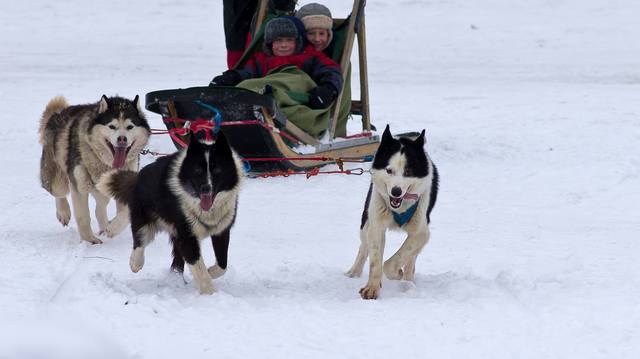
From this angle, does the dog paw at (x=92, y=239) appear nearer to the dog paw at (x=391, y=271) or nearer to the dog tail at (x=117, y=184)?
the dog tail at (x=117, y=184)

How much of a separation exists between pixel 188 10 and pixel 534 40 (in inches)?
304

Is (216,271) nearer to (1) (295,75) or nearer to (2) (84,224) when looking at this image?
(2) (84,224)

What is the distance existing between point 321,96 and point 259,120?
2.51 feet

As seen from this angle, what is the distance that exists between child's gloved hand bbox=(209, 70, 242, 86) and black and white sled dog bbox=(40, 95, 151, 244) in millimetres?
1736

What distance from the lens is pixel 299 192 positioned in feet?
23.1

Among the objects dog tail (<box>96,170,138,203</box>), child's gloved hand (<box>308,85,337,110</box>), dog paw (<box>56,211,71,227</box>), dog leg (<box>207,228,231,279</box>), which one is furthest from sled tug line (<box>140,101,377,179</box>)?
dog leg (<box>207,228,231,279</box>)

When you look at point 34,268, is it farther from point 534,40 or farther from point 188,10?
point 188,10

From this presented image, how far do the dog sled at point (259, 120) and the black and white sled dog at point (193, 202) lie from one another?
5.77 ft

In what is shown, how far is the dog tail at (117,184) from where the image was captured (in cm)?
473

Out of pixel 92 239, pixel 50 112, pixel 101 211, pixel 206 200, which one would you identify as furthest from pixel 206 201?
pixel 50 112

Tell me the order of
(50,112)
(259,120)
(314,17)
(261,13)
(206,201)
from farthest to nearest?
1. (261,13)
2. (314,17)
3. (259,120)
4. (50,112)
5. (206,201)

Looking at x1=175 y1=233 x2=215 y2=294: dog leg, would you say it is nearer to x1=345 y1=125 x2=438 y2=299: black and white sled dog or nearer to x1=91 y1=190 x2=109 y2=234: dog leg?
x1=345 y1=125 x2=438 y2=299: black and white sled dog

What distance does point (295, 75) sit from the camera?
24.1 feet

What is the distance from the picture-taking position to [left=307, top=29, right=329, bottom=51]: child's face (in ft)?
25.4
